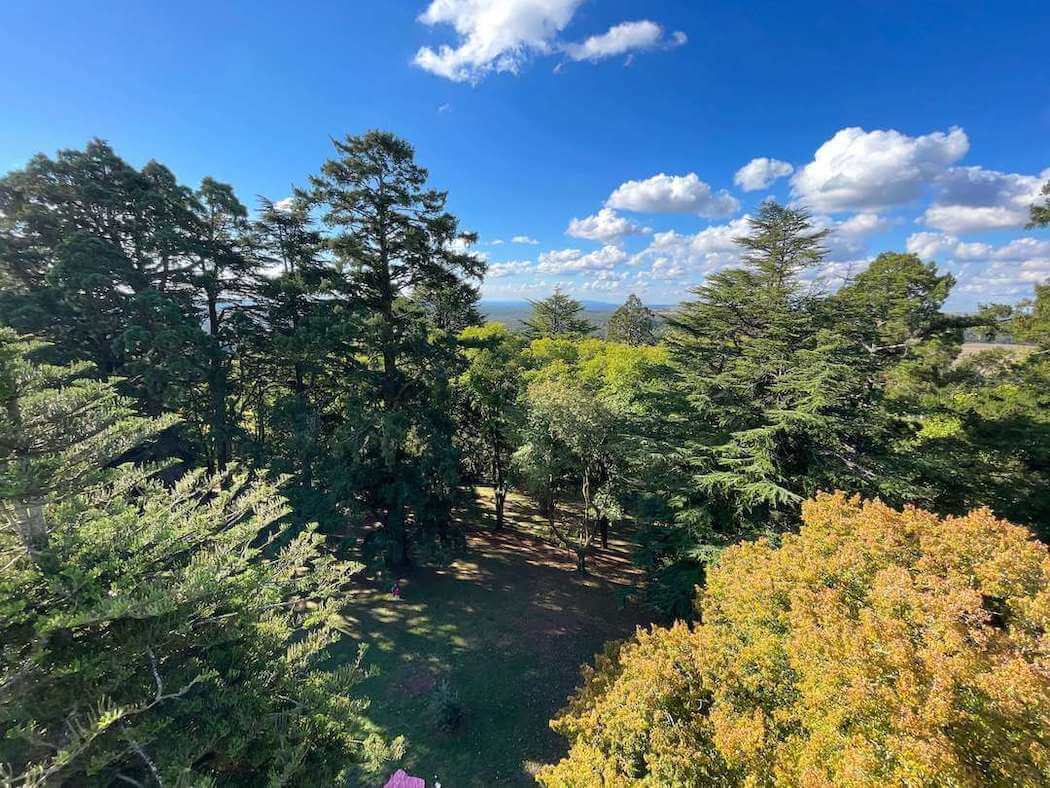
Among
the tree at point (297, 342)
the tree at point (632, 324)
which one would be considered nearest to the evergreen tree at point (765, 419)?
the tree at point (297, 342)

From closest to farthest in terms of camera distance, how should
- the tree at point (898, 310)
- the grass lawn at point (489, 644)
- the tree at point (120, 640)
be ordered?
the tree at point (120, 640) → the grass lawn at point (489, 644) → the tree at point (898, 310)

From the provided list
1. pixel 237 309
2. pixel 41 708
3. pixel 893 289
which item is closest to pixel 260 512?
pixel 41 708

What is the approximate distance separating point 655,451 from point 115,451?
486 inches

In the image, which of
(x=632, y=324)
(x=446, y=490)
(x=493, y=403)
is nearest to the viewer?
(x=446, y=490)

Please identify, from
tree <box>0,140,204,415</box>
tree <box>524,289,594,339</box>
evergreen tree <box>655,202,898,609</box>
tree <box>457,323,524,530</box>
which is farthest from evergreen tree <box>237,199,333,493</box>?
tree <box>524,289,594,339</box>

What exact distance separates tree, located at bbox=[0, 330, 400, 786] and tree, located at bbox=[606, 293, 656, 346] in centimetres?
5631

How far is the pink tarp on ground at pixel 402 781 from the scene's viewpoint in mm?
8398

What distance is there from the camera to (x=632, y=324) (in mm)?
60844

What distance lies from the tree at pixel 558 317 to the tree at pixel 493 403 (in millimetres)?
18208

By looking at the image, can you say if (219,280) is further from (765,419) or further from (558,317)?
(558,317)

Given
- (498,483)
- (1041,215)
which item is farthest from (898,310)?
(498,483)

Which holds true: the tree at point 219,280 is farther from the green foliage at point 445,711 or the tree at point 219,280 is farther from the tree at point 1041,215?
the tree at point 1041,215

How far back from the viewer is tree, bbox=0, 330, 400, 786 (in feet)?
13.0

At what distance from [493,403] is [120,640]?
49.6ft
